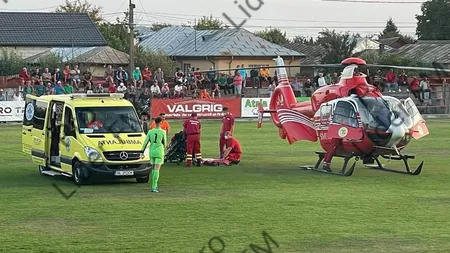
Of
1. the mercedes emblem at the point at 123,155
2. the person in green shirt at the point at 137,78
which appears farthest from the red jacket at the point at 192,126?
the person in green shirt at the point at 137,78

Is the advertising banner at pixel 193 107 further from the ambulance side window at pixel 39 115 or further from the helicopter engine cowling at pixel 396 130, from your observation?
the helicopter engine cowling at pixel 396 130

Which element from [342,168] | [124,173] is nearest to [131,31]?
[342,168]

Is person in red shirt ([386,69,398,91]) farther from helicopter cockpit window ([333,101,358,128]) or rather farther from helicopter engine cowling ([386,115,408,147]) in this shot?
helicopter engine cowling ([386,115,408,147])

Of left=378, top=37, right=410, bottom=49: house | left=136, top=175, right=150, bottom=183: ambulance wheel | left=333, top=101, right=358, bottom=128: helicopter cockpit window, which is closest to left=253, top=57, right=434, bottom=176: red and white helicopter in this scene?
left=333, top=101, right=358, bottom=128: helicopter cockpit window

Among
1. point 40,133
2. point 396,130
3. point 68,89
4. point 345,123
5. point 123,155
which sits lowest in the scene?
point 123,155

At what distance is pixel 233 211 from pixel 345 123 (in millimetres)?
7692

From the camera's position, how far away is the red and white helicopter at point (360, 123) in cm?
2295

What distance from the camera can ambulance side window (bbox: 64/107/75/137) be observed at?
21.5m

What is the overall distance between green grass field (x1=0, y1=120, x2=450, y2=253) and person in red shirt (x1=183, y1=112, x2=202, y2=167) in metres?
0.54

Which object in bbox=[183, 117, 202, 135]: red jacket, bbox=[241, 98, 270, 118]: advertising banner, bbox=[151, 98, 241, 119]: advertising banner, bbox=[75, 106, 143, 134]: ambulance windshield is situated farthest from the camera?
bbox=[241, 98, 270, 118]: advertising banner

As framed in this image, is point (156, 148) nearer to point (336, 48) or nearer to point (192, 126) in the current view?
point (192, 126)

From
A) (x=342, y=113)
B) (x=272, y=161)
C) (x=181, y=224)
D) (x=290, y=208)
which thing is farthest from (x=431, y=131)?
(x=181, y=224)

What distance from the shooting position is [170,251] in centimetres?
1270

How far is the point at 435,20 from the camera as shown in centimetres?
9250
